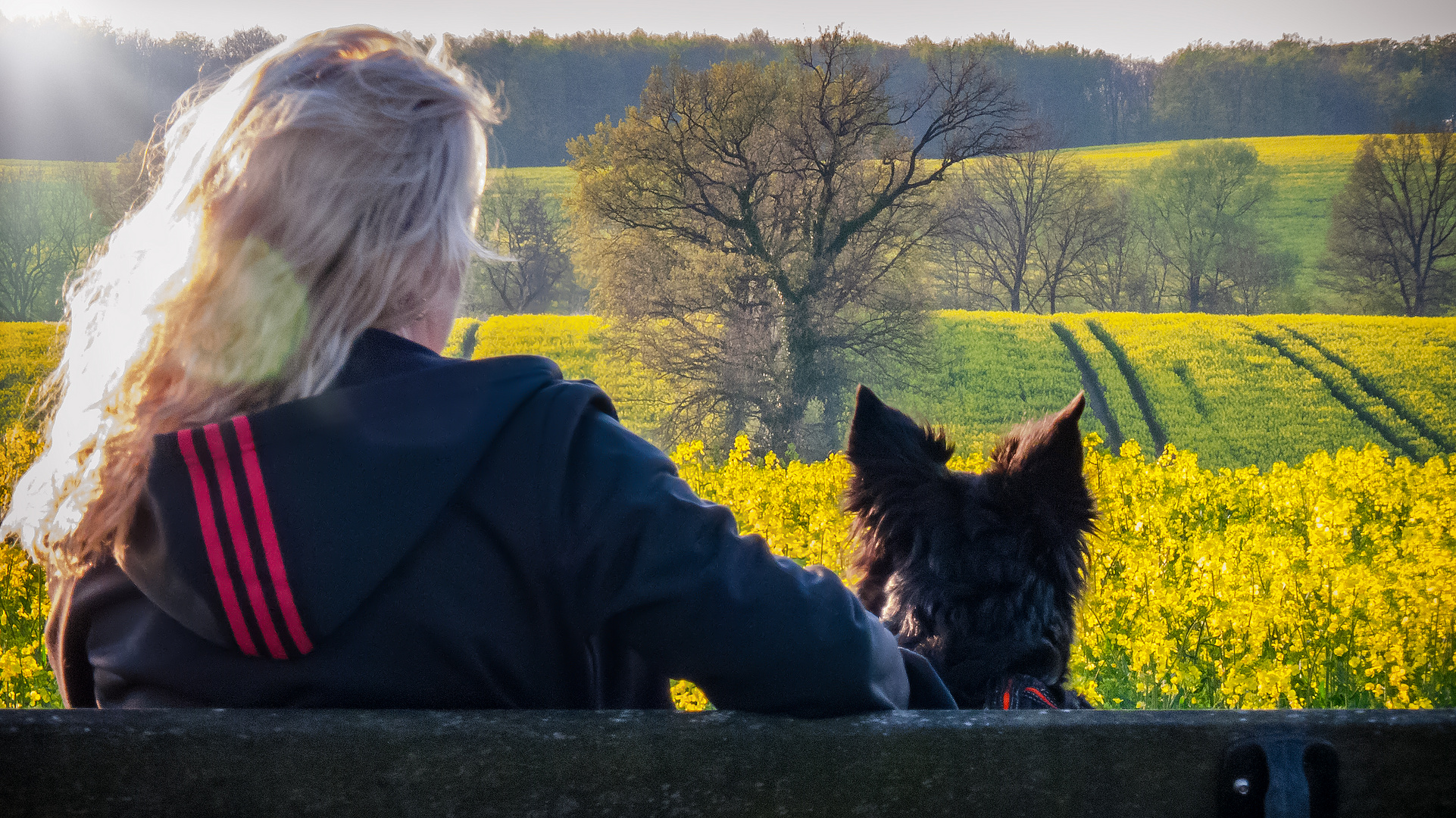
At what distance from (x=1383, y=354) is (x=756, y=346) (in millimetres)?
17387

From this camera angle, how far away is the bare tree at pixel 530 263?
27844 mm

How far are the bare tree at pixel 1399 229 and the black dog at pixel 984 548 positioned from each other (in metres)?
33.1

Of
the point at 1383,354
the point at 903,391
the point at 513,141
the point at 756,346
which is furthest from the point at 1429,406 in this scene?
the point at 513,141

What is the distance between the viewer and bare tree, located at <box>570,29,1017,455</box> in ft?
69.1

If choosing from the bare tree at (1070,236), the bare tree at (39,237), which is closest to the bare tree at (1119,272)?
the bare tree at (1070,236)

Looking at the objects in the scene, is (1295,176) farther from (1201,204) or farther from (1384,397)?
(1384,397)

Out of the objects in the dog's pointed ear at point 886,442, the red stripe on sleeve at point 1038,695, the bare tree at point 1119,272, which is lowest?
the bare tree at point 1119,272

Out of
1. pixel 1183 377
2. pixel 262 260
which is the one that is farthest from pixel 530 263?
pixel 262 260

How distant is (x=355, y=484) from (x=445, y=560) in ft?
0.46

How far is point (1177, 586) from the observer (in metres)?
4.56

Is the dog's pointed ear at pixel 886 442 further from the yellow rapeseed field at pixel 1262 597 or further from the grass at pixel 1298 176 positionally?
the grass at pixel 1298 176

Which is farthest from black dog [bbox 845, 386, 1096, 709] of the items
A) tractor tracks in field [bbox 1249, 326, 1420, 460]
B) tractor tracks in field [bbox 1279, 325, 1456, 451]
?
tractor tracks in field [bbox 1279, 325, 1456, 451]

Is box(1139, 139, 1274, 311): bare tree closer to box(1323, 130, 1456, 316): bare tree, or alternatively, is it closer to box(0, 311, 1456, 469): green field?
box(1323, 130, 1456, 316): bare tree

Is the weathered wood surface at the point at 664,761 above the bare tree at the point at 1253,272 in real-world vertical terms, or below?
above
